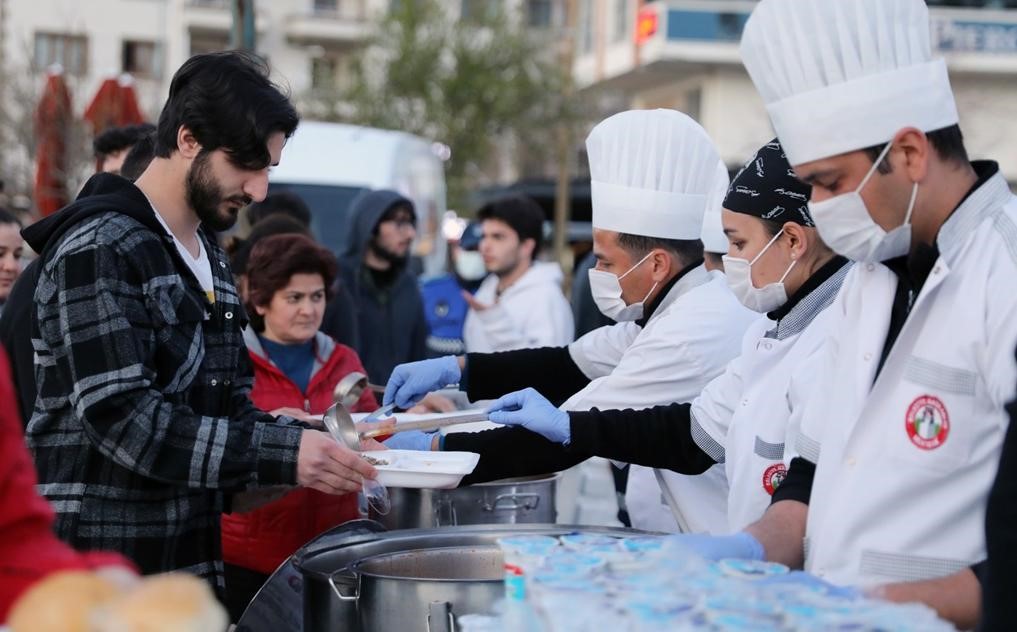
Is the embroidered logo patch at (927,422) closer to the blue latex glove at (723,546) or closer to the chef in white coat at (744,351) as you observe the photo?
the blue latex glove at (723,546)

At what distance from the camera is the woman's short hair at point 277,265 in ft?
15.8

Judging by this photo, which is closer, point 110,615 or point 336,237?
point 110,615

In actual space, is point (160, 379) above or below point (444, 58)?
below

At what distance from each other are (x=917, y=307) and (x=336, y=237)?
8065 millimetres

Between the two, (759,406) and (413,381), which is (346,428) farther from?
(759,406)

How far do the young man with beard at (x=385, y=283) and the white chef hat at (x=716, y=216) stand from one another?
113 inches

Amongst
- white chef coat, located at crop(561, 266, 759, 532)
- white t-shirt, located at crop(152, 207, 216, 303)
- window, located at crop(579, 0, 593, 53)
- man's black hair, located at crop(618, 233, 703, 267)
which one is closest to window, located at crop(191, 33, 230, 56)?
window, located at crop(579, 0, 593, 53)

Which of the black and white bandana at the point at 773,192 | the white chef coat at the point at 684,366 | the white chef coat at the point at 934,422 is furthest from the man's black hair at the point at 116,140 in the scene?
the white chef coat at the point at 934,422

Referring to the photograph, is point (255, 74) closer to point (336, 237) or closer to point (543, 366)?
point (543, 366)

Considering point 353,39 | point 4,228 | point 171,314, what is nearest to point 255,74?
point 171,314

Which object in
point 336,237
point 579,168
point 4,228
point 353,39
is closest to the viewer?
point 4,228

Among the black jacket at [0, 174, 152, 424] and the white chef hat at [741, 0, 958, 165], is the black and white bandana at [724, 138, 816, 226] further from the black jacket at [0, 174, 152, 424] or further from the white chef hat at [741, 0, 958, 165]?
the black jacket at [0, 174, 152, 424]

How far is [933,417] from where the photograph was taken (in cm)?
239

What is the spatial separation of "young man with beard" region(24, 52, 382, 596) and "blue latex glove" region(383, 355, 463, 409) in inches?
31.1
